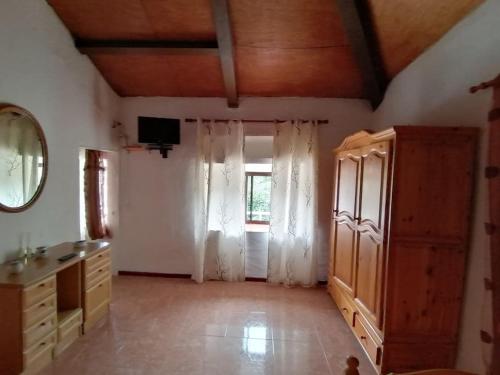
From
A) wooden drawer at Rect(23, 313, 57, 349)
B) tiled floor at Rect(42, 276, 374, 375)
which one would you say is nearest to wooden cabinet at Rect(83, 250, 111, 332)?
tiled floor at Rect(42, 276, 374, 375)

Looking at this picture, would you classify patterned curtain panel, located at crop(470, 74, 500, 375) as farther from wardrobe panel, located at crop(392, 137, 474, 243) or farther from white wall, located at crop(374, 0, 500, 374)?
wardrobe panel, located at crop(392, 137, 474, 243)

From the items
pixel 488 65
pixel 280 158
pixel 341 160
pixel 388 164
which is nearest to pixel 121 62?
pixel 280 158

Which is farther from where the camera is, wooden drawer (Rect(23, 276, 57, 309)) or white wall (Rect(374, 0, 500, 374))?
wooden drawer (Rect(23, 276, 57, 309))

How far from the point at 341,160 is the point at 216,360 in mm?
A: 2148

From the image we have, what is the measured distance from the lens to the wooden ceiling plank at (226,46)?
2.45 m

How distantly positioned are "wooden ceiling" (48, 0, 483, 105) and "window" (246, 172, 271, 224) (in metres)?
1.11

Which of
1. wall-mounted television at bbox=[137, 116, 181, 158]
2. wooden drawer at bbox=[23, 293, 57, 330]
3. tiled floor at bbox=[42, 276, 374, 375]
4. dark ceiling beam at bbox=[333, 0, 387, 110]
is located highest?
dark ceiling beam at bbox=[333, 0, 387, 110]

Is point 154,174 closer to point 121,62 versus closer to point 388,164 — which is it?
point 121,62

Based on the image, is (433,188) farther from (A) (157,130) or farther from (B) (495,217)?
(A) (157,130)

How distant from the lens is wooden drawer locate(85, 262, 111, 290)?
2.51m

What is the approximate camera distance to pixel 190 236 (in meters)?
3.87

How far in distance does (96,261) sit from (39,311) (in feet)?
2.19

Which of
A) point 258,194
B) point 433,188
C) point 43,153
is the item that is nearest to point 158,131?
point 43,153

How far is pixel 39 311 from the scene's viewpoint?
6.48 ft
